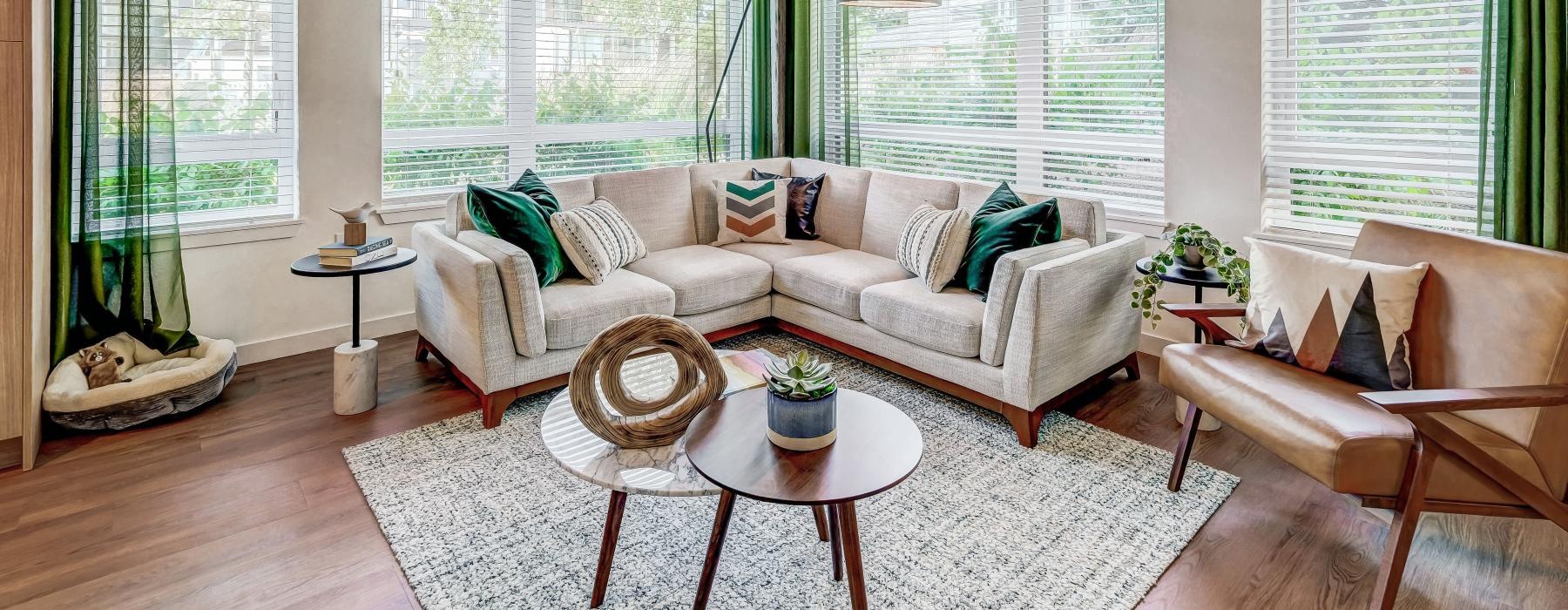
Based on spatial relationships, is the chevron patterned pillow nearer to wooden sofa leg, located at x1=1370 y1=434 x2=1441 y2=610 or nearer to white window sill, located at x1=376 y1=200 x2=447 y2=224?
white window sill, located at x1=376 y1=200 x2=447 y2=224

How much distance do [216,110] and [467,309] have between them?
151cm

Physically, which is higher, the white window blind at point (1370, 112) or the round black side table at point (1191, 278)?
the white window blind at point (1370, 112)

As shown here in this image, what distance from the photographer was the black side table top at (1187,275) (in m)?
2.82

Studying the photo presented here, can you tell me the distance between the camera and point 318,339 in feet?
12.4

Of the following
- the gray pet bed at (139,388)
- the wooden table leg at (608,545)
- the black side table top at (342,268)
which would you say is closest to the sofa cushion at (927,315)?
the wooden table leg at (608,545)

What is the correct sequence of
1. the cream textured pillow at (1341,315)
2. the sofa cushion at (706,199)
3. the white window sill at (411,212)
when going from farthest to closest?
the sofa cushion at (706,199)
the white window sill at (411,212)
the cream textured pillow at (1341,315)

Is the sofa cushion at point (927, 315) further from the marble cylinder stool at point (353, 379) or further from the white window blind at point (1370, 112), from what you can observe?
the marble cylinder stool at point (353, 379)

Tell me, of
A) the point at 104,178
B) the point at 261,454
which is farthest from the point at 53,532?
the point at 104,178

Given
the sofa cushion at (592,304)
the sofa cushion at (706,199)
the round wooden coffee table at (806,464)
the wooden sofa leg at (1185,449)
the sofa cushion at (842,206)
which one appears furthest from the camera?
the sofa cushion at (706,199)

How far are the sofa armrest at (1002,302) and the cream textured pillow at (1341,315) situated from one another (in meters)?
0.71

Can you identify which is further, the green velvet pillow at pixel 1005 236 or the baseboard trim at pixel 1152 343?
the baseboard trim at pixel 1152 343

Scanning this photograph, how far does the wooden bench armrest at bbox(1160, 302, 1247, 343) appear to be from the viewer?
2557 mm

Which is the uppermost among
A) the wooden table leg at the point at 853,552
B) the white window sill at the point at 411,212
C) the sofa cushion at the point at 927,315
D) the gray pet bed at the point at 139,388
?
the white window sill at the point at 411,212

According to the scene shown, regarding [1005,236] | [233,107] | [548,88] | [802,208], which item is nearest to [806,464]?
[1005,236]
